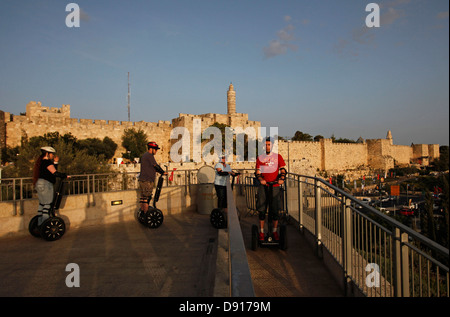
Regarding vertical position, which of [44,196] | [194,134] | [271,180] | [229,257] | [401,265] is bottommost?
[401,265]

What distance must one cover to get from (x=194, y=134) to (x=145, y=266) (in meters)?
36.2

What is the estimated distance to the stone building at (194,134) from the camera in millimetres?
30828

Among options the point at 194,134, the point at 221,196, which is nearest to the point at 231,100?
the point at 194,134

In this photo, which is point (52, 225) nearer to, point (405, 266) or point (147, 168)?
point (147, 168)

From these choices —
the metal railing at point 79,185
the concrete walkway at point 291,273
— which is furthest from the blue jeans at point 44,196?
the concrete walkway at point 291,273

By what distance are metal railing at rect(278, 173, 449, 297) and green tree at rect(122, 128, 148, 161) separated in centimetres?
3228

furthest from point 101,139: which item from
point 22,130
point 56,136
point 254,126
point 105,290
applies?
point 105,290

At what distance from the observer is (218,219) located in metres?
6.62

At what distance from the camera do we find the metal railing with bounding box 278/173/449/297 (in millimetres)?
2057

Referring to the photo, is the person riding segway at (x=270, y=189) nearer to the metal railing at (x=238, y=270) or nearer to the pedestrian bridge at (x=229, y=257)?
the pedestrian bridge at (x=229, y=257)

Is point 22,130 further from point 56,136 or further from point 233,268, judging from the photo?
point 233,268

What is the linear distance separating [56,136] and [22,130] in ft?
11.8
